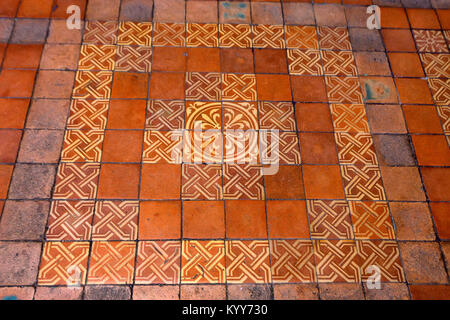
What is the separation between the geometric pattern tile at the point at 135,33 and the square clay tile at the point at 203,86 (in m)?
0.55

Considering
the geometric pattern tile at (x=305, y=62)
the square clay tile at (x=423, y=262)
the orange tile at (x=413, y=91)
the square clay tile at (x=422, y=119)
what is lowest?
the square clay tile at (x=423, y=262)

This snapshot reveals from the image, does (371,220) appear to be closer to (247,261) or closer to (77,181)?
(247,261)

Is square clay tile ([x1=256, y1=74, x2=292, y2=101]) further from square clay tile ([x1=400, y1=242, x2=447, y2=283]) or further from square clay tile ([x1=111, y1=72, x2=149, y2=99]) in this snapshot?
square clay tile ([x1=400, y1=242, x2=447, y2=283])

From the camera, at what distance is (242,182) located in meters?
2.37

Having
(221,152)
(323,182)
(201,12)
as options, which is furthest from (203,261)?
(201,12)

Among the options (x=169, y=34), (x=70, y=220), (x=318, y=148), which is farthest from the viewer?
(x=169, y=34)

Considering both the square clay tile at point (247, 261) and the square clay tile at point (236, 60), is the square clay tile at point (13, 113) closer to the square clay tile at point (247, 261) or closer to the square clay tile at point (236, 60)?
the square clay tile at point (236, 60)

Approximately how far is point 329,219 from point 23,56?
9.18 ft

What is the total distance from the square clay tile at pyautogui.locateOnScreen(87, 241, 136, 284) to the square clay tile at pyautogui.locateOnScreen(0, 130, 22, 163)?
936 millimetres

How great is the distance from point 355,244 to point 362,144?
796mm

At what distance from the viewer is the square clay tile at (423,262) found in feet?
7.05

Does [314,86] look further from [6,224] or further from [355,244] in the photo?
[6,224]

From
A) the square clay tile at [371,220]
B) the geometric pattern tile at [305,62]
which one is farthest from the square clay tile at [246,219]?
the geometric pattern tile at [305,62]

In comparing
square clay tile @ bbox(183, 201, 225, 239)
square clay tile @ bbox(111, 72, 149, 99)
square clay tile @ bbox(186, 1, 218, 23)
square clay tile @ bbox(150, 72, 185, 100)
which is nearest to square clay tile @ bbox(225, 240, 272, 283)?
square clay tile @ bbox(183, 201, 225, 239)
